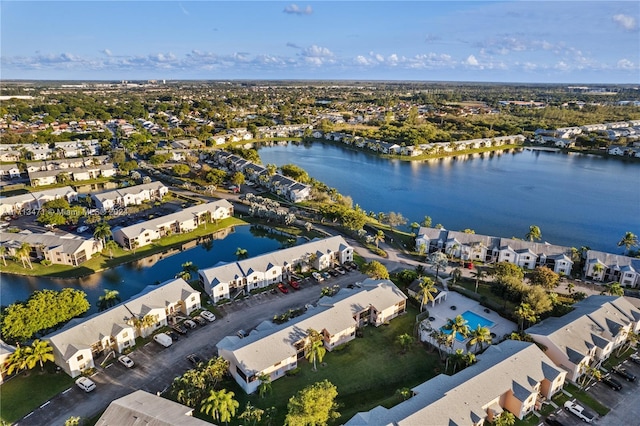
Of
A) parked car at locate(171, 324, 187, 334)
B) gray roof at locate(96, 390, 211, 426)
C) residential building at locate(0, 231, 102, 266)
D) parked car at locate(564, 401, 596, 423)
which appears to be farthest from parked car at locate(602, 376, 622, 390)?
residential building at locate(0, 231, 102, 266)

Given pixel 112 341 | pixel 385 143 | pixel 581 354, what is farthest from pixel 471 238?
pixel 385 143

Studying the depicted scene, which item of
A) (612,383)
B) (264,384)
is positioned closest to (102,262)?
(264,384)

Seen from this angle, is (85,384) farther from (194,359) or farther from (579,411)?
(579,411)

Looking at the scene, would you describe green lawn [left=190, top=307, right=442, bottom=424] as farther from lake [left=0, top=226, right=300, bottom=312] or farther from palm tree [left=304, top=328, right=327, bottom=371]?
lake [left=0, top=226, right=300, bottom=312]

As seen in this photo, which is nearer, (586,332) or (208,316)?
(586,332)

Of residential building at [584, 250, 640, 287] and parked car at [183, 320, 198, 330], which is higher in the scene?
residential building at [584, 250, 640, 287]
